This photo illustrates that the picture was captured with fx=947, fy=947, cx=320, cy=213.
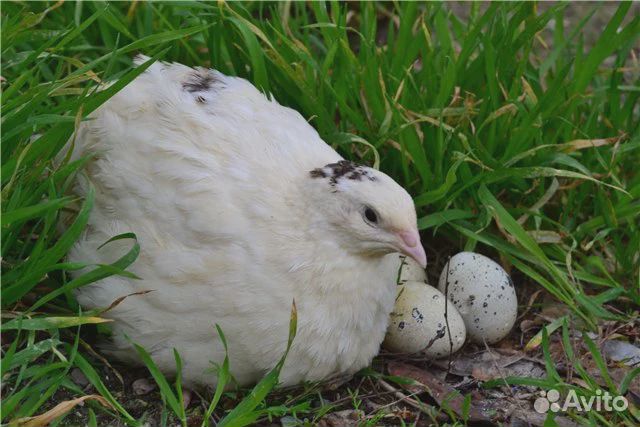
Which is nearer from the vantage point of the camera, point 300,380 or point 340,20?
point 300,380

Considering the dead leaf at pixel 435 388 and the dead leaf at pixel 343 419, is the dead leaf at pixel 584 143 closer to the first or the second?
the dead leaf at pixel 435 388

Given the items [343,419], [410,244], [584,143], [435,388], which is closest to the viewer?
[410,244]

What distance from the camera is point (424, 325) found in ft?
10.3

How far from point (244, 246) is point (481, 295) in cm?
89

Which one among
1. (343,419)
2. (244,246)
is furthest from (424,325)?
(244,246)

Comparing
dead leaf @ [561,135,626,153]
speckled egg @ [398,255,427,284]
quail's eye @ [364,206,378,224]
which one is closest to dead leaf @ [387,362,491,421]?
speckled egg @ [398,255,427,284]

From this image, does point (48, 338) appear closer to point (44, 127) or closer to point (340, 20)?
point (44, 127)

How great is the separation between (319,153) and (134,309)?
2.52 ft

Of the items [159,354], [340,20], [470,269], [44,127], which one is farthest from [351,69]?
[159,354]

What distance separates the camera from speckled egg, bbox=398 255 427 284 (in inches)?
132

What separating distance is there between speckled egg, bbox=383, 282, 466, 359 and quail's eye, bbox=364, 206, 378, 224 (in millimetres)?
476

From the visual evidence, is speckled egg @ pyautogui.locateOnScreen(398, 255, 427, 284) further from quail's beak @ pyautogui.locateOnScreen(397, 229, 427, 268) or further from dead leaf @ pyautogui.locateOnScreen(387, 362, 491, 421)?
quail's beak @ pyautogui.locateOnScreen(397, 229, 427, 268)

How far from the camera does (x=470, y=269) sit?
3.27m

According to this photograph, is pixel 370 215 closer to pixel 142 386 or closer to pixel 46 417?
pixel 142 386
